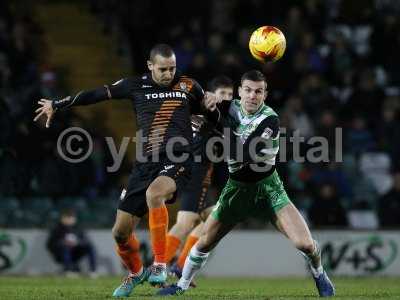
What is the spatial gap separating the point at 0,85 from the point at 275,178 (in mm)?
8808

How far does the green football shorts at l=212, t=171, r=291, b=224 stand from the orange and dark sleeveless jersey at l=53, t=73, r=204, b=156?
804mm

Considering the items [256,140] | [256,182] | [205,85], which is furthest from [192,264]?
[205,85]

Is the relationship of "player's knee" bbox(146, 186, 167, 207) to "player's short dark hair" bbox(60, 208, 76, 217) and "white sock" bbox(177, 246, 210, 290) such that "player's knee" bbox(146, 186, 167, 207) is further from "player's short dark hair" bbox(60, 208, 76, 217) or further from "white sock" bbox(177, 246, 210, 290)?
"player's short dark hair" bbox(60, 208, 76, 217)

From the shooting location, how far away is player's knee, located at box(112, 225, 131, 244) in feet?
33.6

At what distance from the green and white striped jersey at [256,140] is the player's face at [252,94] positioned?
0.07m

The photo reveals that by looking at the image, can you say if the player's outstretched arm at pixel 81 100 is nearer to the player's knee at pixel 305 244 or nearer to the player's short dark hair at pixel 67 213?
the player's knee at pixel 305 244

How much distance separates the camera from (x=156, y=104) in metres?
10.4

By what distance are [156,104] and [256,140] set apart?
1251 millimetres

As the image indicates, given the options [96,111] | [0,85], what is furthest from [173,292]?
[96,111]

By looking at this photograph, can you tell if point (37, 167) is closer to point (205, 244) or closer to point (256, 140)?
point (205, 244)

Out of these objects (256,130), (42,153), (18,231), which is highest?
(256,130)

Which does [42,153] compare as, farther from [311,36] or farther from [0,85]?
[311,36]

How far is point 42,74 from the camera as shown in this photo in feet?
58.6

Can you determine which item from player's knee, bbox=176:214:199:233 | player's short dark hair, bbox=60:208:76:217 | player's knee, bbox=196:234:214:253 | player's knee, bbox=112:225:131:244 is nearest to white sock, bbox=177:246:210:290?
player's knee, bbox=196:234:214:253
